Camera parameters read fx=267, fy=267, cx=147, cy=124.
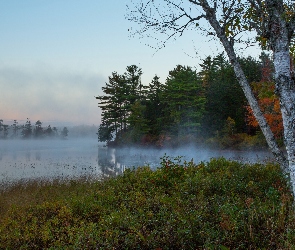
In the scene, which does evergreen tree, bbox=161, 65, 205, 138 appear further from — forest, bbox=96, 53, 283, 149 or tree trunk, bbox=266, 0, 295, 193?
tree trunk, bbox=266, 0, 295, 193

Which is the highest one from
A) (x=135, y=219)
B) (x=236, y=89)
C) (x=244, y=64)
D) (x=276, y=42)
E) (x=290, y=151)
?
(x=244, y=64)

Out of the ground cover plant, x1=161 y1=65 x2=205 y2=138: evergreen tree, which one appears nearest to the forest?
x1=161 y1=65 x2=205 y2=138: evergreen tree

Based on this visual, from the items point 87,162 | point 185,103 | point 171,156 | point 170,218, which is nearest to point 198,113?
point 185,103

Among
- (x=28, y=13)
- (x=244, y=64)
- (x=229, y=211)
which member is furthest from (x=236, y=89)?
(x=229, y=211)

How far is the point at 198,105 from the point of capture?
34844 millimetres

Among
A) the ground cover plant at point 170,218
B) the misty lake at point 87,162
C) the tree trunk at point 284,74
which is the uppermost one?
the tree trunk at point 284,74

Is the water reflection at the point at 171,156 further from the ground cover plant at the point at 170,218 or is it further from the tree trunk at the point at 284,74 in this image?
the tree trunk at the point at 284,74

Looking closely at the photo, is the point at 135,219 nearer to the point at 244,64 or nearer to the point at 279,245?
the point at 279,245

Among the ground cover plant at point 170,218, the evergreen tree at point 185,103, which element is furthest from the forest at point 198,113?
the ground cover plant at point 170,218

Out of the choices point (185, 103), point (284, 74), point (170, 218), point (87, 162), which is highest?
point (185, 103)

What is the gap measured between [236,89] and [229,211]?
107 feet

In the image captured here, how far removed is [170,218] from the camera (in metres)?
4.43

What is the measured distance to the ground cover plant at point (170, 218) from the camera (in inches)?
148

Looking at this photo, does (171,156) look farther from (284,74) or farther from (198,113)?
(284,74)
